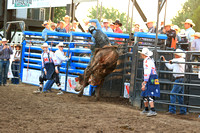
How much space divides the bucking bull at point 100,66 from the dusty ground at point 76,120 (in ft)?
3.47

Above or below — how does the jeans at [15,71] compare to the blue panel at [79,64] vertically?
below

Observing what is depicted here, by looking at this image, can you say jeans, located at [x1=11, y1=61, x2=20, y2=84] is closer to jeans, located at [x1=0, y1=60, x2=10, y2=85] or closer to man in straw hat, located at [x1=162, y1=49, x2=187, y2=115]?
jeans, located at [x1=0, y1=60, x2=10, y2=85]

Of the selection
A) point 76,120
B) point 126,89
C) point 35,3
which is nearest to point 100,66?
point 126,89

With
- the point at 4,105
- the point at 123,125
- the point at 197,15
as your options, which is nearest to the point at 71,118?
the point at 123,125

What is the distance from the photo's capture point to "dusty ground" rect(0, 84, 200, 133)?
6.43 m

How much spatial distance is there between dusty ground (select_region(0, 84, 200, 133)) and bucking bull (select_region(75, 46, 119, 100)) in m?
1.06

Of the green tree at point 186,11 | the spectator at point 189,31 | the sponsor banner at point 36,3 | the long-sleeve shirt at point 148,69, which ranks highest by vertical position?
the green tree at point 186,11

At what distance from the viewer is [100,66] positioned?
1061 centimetres

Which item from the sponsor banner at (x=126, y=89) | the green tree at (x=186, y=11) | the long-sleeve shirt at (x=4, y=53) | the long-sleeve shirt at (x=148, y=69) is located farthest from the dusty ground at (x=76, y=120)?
the green tree at (x=186, y=11)

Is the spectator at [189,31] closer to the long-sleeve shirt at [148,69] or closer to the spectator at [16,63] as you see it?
the long-sleeve shirt at [148,69]

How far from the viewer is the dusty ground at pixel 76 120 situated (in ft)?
21.1

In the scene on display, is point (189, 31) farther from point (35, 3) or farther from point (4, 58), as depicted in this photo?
point (35, 3)

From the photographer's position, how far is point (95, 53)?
35.5ft

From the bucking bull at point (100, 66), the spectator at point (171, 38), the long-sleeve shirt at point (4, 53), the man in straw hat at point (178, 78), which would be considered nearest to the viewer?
the man in straw hat at point (178, 78)
